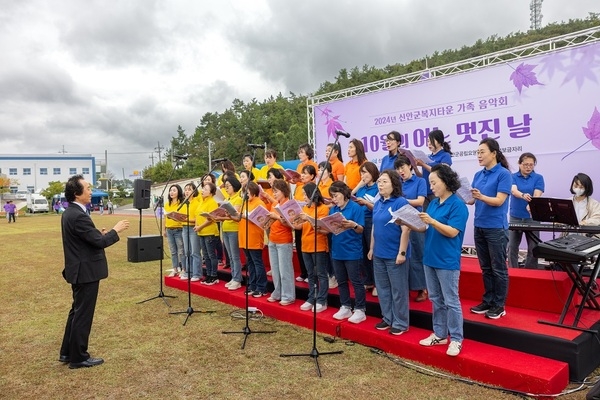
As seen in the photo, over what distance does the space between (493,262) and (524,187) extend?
227cm

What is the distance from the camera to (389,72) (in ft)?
132

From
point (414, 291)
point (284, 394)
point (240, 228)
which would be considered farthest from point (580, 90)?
point (284, 394)

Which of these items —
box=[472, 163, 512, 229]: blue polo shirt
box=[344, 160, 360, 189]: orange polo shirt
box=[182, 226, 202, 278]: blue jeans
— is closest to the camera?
box=[472, 163, 512, 229]: blue polo shirt

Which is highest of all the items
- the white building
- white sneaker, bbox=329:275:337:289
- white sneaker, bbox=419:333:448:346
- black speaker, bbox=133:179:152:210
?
the white building

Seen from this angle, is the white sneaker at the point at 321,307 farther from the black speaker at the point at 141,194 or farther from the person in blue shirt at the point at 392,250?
the black speaker at the point at 141,194

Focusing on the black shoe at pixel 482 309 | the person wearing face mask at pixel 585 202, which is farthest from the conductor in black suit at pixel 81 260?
the person wearing face mask at pixel 585 202

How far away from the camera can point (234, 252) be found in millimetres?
6453

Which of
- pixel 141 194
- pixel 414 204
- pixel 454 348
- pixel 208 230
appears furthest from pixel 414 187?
pixel 141 194

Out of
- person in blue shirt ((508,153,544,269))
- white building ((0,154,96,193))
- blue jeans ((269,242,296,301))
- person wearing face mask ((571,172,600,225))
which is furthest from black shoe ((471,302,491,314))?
white building ((0,154,96,193))

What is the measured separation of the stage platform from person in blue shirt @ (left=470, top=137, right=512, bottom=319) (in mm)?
279

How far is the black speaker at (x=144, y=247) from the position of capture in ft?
27.3

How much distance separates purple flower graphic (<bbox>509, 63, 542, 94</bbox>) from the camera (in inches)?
255

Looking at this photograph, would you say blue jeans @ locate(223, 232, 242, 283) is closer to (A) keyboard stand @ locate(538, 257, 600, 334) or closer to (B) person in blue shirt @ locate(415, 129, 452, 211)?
(B) person in blue shirt @ locate(415, 129, 452, 211)

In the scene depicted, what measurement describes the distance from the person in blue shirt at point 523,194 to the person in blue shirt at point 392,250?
2.37m
